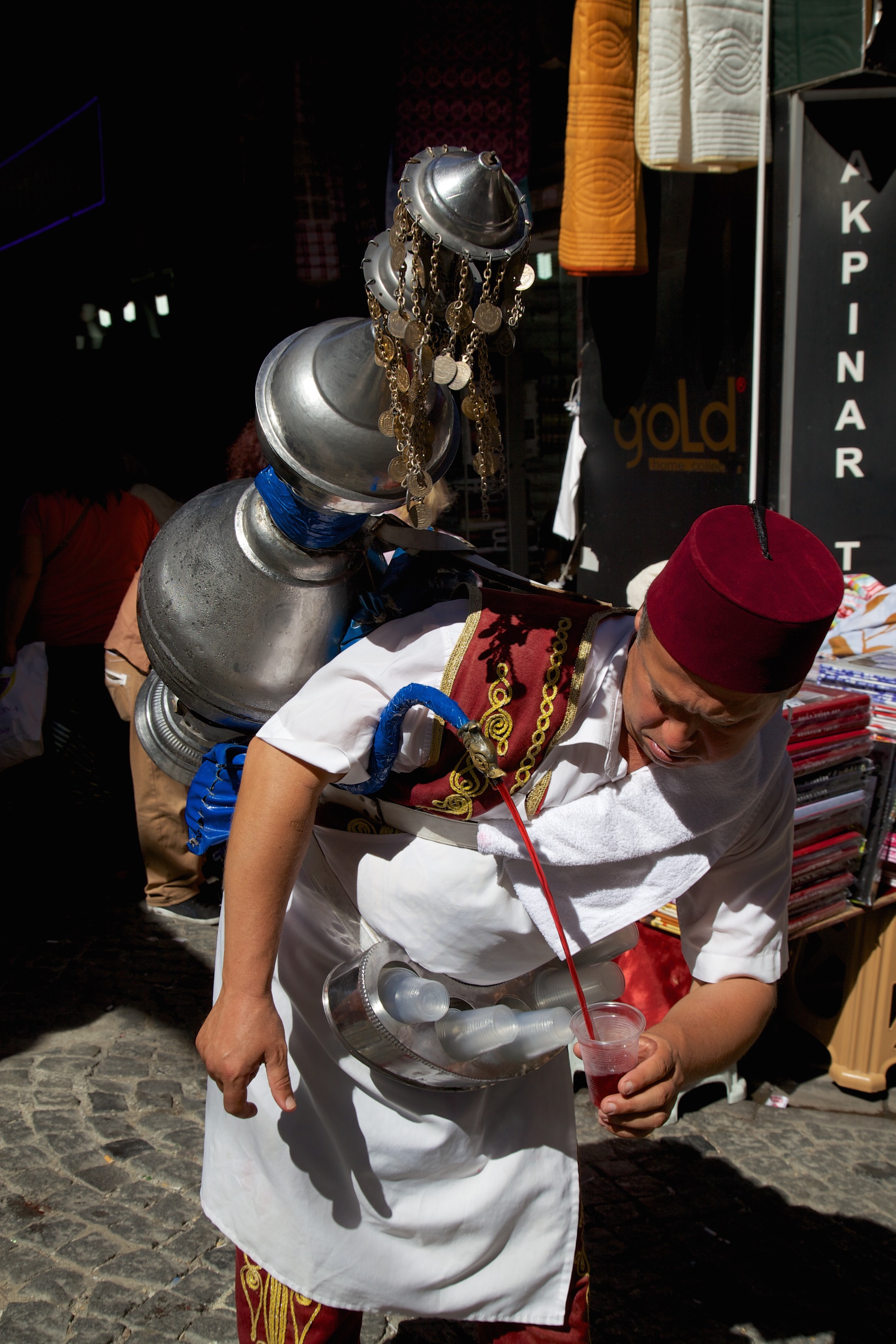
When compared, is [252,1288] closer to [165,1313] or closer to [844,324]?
[165,1313]

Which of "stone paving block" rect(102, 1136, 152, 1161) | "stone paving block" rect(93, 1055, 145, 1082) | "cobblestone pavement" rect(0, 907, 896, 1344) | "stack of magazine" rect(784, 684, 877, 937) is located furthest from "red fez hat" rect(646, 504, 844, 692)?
"stone paving block" rect(93, 1055, 145, 1082)

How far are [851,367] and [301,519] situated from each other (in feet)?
10.2

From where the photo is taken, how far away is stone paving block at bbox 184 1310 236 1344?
85.7 inches

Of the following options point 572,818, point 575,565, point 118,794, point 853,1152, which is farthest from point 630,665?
point 575,565

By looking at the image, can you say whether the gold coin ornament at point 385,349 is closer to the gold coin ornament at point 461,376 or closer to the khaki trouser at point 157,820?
the gold coin ornament at point 461,376

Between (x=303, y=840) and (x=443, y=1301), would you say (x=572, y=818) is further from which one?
(x=443, y=1301)

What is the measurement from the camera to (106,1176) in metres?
2.69

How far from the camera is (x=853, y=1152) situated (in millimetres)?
2883

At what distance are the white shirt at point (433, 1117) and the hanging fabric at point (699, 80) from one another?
9.99 feet

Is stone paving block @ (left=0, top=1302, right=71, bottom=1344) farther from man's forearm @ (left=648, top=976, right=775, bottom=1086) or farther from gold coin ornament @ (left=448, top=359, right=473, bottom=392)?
gold coin ornament @ (left=448, top=359, right=473, bottom=392)

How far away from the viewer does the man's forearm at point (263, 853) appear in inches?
51.0

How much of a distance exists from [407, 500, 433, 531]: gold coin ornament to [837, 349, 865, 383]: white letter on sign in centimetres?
301

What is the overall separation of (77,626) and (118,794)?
2.73ft

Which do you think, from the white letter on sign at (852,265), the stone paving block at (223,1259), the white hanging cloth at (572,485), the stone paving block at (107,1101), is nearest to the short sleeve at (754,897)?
the stone paving block at (223,1259)
